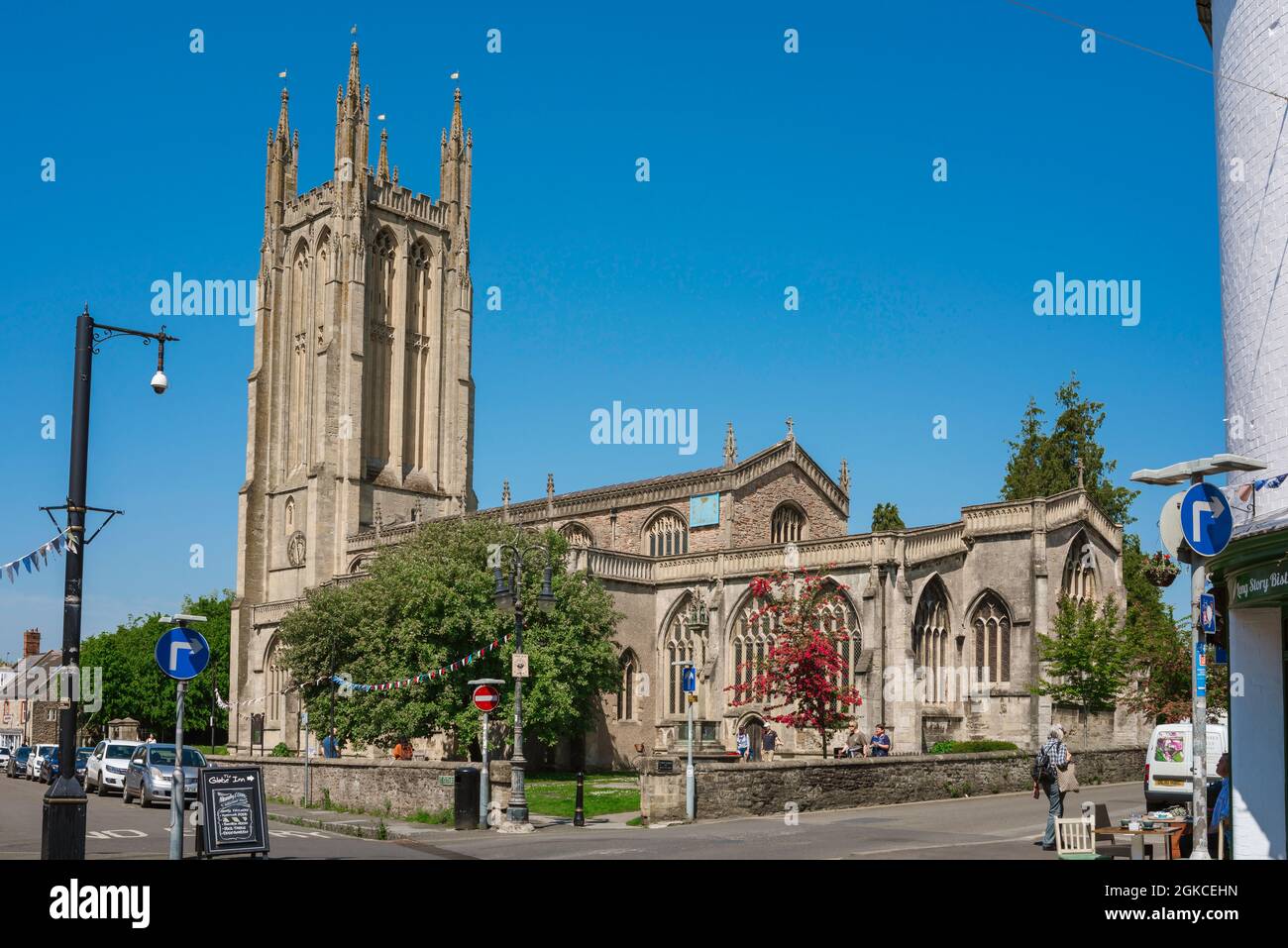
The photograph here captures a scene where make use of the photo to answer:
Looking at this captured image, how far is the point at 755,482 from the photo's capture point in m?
52.9

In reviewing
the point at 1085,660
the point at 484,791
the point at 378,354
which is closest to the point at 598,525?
the point at 1085,660

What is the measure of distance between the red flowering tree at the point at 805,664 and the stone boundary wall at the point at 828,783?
23.9ft

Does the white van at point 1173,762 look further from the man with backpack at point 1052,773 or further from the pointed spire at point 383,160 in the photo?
the pointed spire at point 383,160

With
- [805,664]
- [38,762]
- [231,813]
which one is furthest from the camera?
[38,762]

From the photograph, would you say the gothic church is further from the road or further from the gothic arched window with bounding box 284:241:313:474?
the road

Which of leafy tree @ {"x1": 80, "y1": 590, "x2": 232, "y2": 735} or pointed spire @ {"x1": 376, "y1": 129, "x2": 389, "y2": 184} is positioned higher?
pointed spire @ {"x1": 376, "y1": 129, "x2": 389, "y2": 184}

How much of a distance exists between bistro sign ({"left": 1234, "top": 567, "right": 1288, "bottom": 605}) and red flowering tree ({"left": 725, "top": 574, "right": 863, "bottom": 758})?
23.8 metres

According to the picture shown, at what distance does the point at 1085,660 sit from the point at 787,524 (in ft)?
51.3

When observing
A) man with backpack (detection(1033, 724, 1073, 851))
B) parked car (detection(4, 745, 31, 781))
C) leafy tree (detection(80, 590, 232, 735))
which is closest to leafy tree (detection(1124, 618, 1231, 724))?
man with backpack (detection(1033, 724, 1073, 851))

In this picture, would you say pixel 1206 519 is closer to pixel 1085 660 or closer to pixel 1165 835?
pixel 1165 835

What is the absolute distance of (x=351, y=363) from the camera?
7288cm

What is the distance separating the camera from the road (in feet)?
63.2
